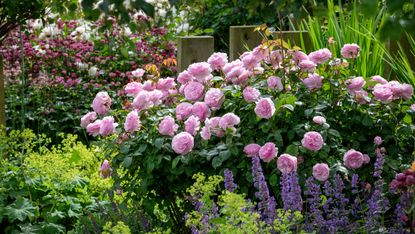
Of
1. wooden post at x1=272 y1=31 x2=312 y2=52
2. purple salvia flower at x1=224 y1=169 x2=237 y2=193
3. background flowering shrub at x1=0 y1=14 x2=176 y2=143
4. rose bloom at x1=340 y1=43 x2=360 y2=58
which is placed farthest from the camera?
background flowering shrub at x1=0 y1=14 x2=176 y2=143

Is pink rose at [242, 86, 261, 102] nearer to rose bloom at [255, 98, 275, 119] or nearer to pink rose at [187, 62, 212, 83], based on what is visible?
rose bloom at [255, 98, 275, 119]

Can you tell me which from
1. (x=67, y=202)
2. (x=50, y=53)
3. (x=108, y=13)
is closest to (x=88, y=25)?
(x=50, y=53)

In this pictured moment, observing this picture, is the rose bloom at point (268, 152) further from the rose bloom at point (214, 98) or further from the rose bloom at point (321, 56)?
the rose bloom at point (321, 56)

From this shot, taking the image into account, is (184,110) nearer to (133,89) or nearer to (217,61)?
(217,61)

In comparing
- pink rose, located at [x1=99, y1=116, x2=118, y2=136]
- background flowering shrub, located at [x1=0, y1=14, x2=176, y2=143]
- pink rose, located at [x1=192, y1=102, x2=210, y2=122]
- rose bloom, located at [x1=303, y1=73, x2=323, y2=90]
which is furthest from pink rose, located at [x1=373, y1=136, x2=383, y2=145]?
background flowering shrub, located at [x1=0, y1=14, x2=176, y2=143]

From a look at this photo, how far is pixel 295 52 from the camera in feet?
12.2

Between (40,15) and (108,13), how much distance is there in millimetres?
3576

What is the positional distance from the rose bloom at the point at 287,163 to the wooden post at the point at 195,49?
1921mm

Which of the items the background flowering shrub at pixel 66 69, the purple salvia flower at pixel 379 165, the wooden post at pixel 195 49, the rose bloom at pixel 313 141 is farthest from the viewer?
the background flowering shrub at pixel 66 69

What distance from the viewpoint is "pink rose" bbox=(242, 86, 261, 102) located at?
3547mm

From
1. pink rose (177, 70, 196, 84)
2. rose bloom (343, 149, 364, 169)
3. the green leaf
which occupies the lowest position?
the green leaf

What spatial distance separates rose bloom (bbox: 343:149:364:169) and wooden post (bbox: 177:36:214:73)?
1867 millimetres

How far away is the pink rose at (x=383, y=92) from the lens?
3576 millimetres

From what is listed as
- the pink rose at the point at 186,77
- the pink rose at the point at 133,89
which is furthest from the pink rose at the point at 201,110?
the pink rose at the point at 133,89
